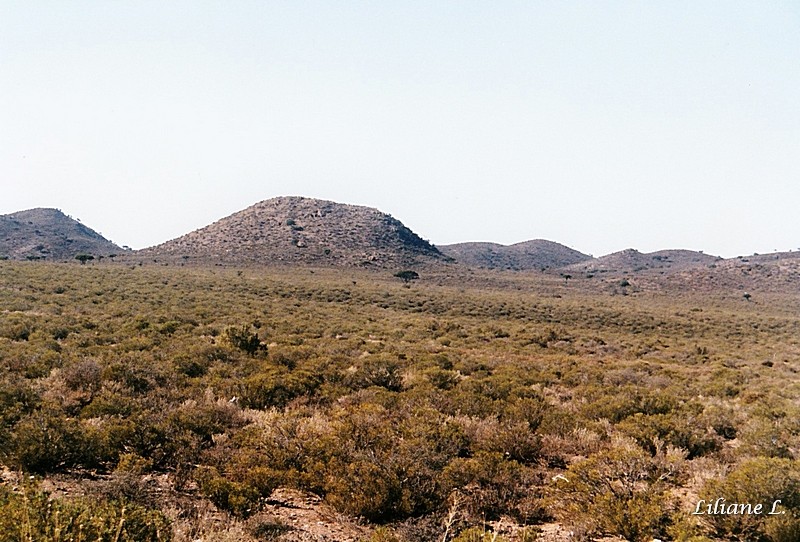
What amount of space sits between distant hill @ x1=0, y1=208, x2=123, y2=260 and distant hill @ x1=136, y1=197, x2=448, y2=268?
88.3 ft

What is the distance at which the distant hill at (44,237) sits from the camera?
102062mm

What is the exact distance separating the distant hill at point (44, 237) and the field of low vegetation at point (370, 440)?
338 ft

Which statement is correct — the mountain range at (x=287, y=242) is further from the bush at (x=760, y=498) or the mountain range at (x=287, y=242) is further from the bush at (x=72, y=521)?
the bush at (x=760, y=498)

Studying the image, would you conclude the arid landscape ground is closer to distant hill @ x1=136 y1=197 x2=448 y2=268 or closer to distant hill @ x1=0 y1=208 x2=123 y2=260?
distant hill @ x1=136 y1=197 x2=448 y2=268

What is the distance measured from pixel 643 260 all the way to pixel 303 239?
11848cm

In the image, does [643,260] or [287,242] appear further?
[643,260]

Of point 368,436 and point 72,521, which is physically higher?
point 72,521

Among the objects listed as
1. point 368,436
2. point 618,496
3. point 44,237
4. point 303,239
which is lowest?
point 618,496

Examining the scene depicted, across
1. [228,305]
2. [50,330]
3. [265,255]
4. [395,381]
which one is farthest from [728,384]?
[265,255]

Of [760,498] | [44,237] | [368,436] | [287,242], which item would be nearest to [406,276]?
[287,242]

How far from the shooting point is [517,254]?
17462cm

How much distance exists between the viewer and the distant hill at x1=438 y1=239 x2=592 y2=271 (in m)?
162

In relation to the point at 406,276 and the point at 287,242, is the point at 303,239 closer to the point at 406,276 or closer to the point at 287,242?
the point at 287,242

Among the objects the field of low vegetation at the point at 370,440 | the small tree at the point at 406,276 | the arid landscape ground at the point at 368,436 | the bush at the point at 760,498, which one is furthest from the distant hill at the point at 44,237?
the bush at the point at 760,498
